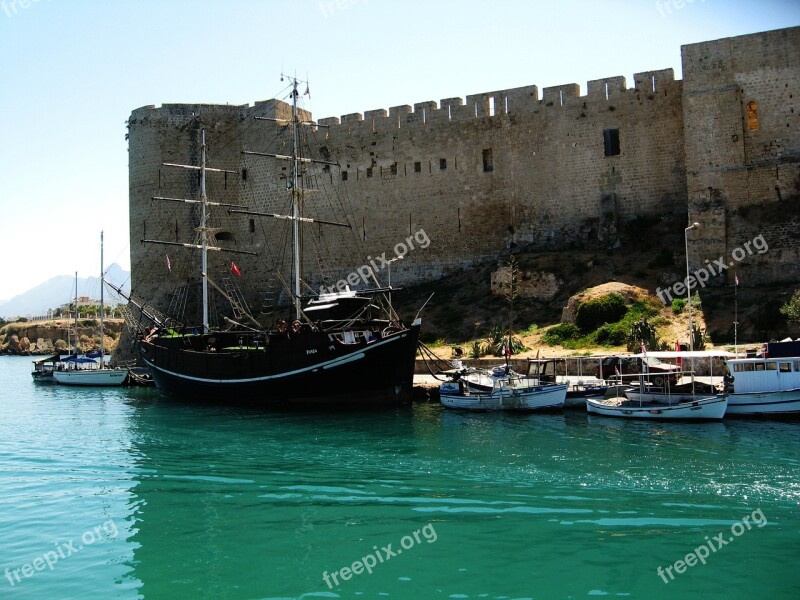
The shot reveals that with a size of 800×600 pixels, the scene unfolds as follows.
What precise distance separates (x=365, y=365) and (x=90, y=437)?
6518 mm

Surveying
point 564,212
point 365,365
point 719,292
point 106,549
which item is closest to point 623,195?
point 564,212

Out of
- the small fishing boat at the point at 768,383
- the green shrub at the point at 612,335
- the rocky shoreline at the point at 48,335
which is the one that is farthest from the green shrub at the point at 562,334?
the rocky shoreline at the point at 48,335

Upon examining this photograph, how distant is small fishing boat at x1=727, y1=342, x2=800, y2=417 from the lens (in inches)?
675

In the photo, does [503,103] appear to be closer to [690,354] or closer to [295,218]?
[295,218]

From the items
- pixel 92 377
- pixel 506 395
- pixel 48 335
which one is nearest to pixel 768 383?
pixel 506 395

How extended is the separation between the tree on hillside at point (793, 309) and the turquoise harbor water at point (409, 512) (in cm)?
429

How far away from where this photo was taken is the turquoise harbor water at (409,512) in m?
8.13

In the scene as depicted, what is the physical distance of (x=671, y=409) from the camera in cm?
1733

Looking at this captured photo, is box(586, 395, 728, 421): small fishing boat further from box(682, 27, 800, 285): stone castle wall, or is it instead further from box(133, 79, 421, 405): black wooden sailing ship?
box(682, 27, 800, 285): stone castle wall

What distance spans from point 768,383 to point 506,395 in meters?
5.70

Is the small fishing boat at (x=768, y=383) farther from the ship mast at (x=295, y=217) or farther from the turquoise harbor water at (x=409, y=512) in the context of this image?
the ship mast at (x=295, y=217)

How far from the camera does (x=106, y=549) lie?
9.30 m

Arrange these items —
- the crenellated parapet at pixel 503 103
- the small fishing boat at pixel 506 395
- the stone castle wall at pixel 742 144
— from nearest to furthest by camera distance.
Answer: the small fishing boat at pixel 506 395 < the stone castle wall at pixel 742 144 < the crenellated parapet at pixel 503 103

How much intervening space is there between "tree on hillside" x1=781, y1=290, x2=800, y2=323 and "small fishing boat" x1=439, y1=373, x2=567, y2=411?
5.95m
